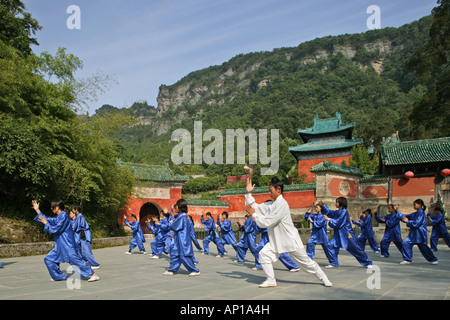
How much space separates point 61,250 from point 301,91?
7260 cm

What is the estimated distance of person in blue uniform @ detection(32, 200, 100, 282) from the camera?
18.6ft

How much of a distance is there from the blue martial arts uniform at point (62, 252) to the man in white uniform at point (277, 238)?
2921mm

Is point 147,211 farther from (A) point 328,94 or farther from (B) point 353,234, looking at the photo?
(A) point 328,94

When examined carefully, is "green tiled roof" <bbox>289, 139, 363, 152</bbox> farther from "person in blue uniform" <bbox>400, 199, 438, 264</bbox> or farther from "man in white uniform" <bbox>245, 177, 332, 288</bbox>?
"man in white uniform" <bbox>245, 177, 332, 288</bbox>

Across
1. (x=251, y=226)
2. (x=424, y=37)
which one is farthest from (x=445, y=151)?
(x=424, y=37)

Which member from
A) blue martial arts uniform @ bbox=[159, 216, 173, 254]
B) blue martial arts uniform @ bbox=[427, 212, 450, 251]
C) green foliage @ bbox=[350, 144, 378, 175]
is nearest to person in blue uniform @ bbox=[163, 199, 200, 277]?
blue martial arts uniform @ bbox=[159, 216, 173, 254]

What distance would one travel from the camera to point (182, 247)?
20.8 ft

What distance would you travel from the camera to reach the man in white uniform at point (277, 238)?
4859 millimetres

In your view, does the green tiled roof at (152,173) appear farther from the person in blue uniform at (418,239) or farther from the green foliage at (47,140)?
the person in blue uniform at (418,239)

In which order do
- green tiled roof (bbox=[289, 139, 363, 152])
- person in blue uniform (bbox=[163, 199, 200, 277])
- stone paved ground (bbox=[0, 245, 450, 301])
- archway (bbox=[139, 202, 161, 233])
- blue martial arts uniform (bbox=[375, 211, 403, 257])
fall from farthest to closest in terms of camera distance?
1. green tiled roof (bbox=[289, 139, 363, 152])
2. archway (bbox=[139, 202, 161, 233])
3. blue martial arts uniform (bbox=[375, 211, 403, 257])
4. person in blue uniform (bbox=[163, 199, 200, 277])
5. stone paved ground (bbox=[0, 245, 450, 301])

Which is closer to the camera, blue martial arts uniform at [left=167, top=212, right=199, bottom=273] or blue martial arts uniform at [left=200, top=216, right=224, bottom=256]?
blue martial arts uniform at [left=167, top=212, right=199, bottom=273]

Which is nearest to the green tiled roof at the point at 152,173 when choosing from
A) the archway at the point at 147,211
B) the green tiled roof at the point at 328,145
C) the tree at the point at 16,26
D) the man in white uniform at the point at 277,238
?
the archway at the point at 147,211

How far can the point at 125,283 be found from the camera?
5.41 metres
